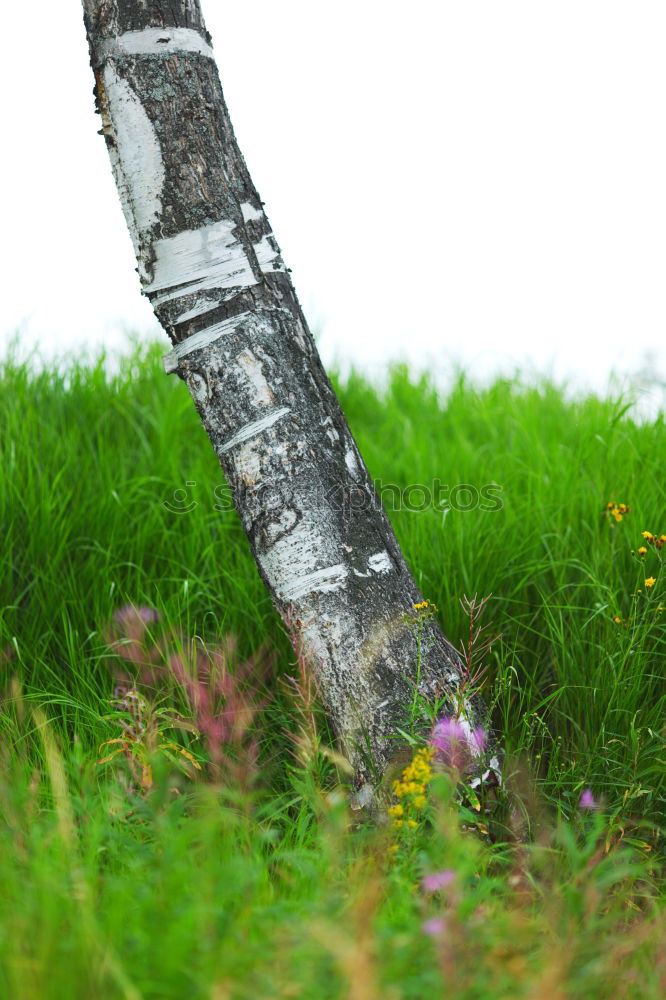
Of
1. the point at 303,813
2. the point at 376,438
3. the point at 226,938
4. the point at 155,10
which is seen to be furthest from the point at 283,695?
the point at 155,10

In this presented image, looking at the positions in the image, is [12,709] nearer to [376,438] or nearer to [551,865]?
[551,865]

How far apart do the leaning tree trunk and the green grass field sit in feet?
0.85

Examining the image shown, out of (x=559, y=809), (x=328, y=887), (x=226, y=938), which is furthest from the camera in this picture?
(x=559, y=809)

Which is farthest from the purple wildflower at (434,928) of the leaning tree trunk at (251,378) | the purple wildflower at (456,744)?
the leaning tree trunk at (251,378)

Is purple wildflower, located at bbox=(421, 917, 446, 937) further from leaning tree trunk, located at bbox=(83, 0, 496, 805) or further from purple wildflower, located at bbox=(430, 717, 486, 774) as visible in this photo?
leaning tree trunk, located at bbox=(83, 0, 496, 805)

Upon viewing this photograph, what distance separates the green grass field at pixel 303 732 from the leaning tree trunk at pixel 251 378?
259mm

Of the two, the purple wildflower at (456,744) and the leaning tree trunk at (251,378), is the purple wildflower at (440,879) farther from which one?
the leaning tree trunk at (251,378)

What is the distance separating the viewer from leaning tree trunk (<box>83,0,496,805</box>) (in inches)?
79.5

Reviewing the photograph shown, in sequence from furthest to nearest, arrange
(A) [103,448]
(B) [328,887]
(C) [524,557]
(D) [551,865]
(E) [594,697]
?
1. (A) [103,448]
2. (C) [524,557]
3. (E) [594,697]
4. (D) [551,865]
5. (B) [328,887]

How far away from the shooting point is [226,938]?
3.67ft

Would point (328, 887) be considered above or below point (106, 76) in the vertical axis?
below

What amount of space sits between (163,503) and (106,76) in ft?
5.33

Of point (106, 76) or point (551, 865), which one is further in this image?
point (106, 76)

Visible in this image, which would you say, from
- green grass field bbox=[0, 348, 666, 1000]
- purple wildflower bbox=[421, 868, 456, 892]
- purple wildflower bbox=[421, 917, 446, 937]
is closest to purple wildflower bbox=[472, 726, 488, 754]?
green grass field bbox=[0, 348, 666, 1000]
